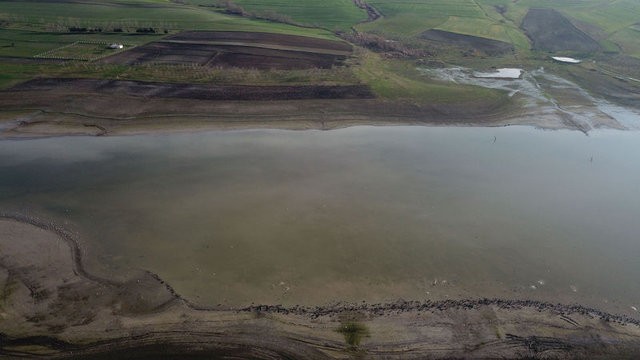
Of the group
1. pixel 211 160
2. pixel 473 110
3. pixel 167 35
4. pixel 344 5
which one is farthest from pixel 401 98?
pixel 344 5

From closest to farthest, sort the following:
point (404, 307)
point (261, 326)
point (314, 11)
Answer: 1. point (261, 326)
2. point (404, 307)
3. point (314, 11)

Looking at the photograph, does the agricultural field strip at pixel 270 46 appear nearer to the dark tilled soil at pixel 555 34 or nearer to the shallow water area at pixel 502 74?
the shallow water area at pixel 502 74

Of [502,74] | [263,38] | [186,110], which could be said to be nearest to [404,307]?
[186,110]

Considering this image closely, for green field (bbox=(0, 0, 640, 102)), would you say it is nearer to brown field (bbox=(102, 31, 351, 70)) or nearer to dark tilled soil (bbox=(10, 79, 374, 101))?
dark tilled soil (bbox=(10, 79, 374, 101))

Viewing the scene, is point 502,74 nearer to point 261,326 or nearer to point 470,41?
point 470,41

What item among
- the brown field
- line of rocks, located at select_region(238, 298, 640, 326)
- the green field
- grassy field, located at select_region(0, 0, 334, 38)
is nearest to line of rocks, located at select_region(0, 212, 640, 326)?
line of rocks, located at select_region(238, 298, 640, 326)

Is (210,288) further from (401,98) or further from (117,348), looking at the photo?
(401,98)
